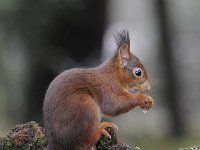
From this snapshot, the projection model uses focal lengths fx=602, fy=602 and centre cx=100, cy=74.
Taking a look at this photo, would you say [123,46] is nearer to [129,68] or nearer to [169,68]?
[129,68]

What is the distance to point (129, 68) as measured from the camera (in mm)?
4457

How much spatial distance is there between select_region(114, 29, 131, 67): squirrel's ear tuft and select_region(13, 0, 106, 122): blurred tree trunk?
504 cm

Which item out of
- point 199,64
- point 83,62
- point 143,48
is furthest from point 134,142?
point 199,64

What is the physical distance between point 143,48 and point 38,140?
1344 cm

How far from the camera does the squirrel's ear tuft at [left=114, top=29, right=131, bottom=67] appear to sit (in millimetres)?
4455

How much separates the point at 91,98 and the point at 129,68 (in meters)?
0.49

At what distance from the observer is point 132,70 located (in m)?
4.45

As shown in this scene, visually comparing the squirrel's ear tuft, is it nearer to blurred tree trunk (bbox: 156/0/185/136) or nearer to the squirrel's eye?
the squirrel's eye

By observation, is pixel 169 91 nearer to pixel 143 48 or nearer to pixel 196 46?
pixel 143 48

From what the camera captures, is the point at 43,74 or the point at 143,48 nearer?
the point at 43,74

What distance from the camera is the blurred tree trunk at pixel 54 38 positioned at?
956 cm

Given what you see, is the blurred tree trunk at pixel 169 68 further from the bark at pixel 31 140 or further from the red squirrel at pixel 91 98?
the bark at pixel 31 140

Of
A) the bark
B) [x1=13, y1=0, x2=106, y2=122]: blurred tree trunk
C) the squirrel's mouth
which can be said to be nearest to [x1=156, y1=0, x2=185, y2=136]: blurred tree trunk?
[x1=13, y1=0, x2=106, y2=122]: blurred tree trunk

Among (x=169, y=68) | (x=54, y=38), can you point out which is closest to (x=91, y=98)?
(x=54, y=38)
